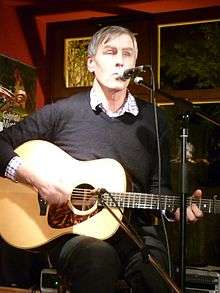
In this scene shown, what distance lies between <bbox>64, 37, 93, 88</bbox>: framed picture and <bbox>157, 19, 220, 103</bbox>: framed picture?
1.91 feet

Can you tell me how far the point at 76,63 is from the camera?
→ 13.3 feet

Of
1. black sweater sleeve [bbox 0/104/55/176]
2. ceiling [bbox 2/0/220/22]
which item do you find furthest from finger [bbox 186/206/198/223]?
ceiling [bbox 2/0/220/22]

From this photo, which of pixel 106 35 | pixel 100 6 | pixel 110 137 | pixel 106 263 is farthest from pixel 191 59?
pixel 106 263

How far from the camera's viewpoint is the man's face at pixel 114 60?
7.55 feet

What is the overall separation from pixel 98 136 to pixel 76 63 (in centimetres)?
183

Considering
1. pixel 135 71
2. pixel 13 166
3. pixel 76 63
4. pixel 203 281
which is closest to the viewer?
pixel 135 71

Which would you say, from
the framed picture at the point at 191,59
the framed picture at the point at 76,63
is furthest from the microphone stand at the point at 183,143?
the framed picture at the point at 76,63

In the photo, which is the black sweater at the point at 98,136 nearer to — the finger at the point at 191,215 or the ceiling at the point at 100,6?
the finger at the point at 191,215

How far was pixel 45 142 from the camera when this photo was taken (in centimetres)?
237

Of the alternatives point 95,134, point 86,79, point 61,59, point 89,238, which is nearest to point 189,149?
point 86,79

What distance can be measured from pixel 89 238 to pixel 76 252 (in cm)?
9

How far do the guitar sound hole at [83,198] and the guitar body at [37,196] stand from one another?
31mm

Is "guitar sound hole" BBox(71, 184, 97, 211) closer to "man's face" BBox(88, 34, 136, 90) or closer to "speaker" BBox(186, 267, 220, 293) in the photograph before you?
"man's face" BBox(88, 34, 136, 90)

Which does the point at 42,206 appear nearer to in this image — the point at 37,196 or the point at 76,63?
the point at 37,196
